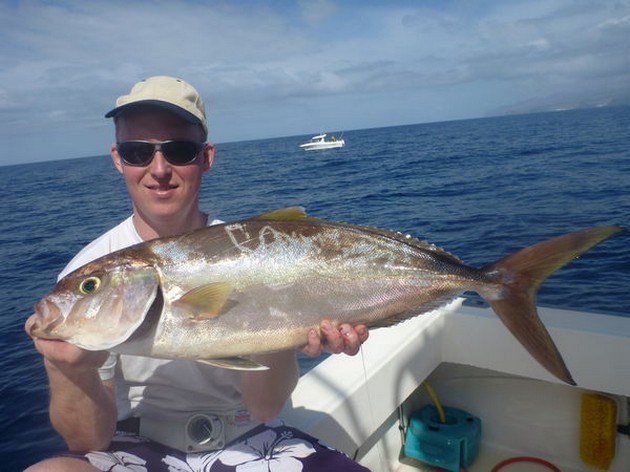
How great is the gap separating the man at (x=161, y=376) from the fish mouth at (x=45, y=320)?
44cm

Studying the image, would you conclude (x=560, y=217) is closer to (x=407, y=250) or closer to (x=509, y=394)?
(x=509, y=394)

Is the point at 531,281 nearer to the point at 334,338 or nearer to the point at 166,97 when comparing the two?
the point at 334,338

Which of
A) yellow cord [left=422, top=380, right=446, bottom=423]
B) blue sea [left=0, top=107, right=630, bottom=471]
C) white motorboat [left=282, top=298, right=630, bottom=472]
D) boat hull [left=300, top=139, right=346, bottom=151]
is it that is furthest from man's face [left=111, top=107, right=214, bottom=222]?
boat hull [left=300, top=139, right=346, bottom=151]

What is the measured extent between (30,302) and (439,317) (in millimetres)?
10691

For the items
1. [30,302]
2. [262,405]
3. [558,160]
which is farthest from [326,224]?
[558,160]

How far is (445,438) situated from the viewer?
377cm

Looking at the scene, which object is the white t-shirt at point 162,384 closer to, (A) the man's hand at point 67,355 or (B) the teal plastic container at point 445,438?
(A) the man's hand at point 67,355

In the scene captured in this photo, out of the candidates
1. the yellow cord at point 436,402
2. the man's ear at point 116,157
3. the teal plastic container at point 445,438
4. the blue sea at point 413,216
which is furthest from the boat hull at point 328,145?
the man's ear at point 116,157

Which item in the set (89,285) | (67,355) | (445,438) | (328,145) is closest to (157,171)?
(89,285)

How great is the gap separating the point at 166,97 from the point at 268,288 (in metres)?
1.12

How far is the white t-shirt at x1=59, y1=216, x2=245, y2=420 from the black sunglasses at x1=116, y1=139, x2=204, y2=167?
415mm

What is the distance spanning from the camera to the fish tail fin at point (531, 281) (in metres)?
2.03

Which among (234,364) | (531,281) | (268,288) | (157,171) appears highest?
(157,171)

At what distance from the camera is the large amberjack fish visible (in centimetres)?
188
